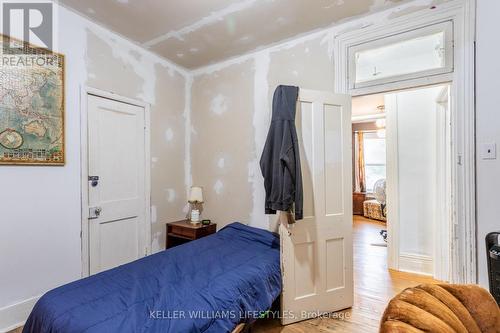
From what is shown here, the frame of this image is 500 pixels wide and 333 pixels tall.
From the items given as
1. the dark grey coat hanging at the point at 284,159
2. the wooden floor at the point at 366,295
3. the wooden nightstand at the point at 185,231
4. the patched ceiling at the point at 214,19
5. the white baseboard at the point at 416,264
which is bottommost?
the wooden floor at the point at 366,295

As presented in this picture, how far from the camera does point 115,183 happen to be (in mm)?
2664

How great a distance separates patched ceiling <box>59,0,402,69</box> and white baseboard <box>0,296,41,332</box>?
255 cm

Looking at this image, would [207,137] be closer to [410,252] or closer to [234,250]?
[234,250]

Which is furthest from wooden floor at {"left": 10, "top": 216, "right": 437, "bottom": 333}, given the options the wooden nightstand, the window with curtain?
the window with curtain

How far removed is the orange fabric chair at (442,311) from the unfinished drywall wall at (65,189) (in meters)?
2.58

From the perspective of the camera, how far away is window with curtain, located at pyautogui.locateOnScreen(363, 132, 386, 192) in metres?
6.69

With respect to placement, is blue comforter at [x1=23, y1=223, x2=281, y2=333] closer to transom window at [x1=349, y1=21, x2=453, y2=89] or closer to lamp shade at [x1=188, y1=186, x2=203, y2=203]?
lamp shade at [x1=188, y1=186, x2=203, y2=203]

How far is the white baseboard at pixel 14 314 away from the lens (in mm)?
1913

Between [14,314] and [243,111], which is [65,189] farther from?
[243,111]

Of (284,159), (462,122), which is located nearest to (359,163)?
(462,122)

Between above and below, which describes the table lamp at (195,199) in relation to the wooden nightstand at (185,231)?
above

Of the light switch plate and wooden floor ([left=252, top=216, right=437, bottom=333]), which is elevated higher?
the light switch plate

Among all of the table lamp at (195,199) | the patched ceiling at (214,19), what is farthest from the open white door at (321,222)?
the table lamp at (195,199)

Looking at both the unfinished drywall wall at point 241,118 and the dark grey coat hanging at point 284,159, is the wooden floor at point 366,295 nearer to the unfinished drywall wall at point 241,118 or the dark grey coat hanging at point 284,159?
the dark grey coat hanging at point 284,159
